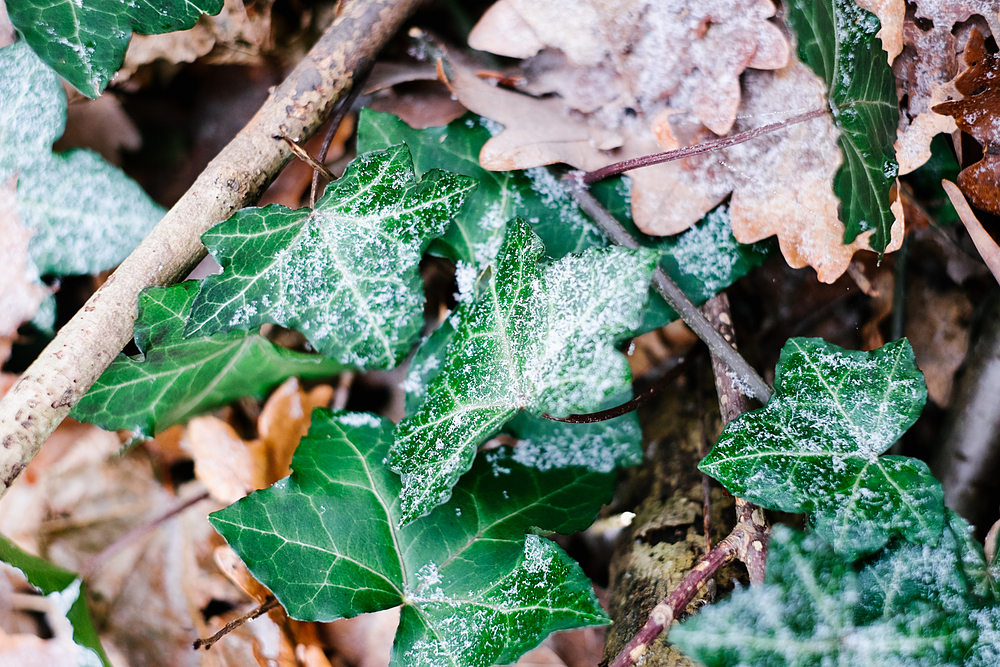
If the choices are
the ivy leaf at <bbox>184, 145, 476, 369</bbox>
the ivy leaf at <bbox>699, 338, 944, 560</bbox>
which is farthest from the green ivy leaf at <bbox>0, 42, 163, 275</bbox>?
the ivy leaf at <bbox>699, 338, 944, 560</bbox>

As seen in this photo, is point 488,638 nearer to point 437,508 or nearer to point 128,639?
point 437,508

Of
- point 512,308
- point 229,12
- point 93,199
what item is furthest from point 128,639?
point 229,12

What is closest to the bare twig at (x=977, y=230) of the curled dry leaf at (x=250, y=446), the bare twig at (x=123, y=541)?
the curled dry leaf at (x=250, y=446)

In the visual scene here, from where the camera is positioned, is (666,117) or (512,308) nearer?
(512,308)

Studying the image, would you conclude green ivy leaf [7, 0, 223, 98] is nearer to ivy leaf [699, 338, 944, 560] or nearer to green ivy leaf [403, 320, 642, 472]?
green ivy leaf [403, 320, 642, 472]

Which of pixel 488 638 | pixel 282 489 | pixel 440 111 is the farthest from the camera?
pixel 440 111

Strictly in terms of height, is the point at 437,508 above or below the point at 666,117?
below

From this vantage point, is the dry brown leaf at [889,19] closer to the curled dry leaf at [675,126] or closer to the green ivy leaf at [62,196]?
the curled dry leaf at [675,126]

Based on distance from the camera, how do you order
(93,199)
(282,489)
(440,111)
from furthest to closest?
(440,111), (93,199), (282,489)

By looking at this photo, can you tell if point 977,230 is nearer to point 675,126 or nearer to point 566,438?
point 675,126
